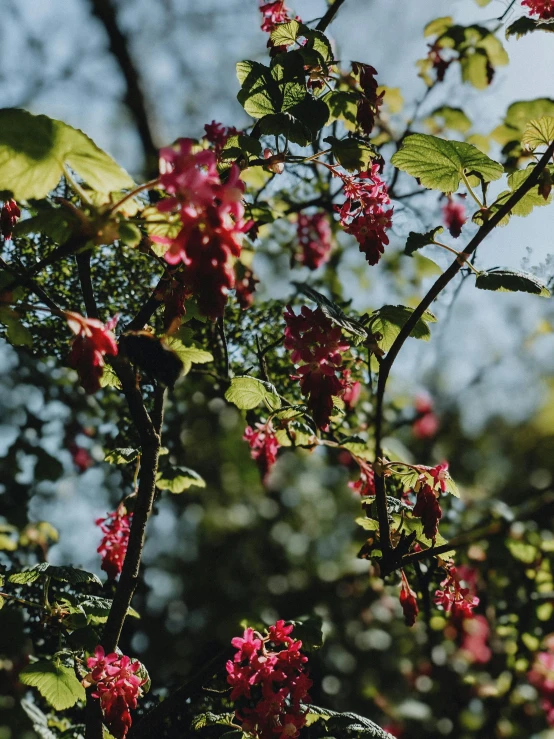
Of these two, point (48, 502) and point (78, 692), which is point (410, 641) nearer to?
point (48, 502)

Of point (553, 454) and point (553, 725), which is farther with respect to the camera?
point (553, 454)

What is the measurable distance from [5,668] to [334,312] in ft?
8.04

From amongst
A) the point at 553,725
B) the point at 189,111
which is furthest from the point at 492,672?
the point at 189,111

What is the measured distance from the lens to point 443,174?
139cm

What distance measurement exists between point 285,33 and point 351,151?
0.56 metres

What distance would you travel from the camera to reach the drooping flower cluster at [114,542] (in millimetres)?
1746

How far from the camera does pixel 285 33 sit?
1.65m

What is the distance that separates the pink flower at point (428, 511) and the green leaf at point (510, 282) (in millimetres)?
444

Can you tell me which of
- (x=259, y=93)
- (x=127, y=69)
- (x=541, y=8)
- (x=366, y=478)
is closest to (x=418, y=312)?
(x=259, y=93)

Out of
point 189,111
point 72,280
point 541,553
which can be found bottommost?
point 72,280

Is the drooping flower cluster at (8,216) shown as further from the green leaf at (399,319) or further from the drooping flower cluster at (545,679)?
the drooping flower cluster at (545,679)

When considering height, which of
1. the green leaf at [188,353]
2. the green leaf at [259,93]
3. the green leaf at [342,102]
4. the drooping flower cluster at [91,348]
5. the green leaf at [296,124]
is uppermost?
the green leaf at [342,102]

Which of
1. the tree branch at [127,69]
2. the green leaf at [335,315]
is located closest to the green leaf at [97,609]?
the green leaf at [335,315]

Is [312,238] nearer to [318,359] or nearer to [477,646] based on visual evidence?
[318,359]
